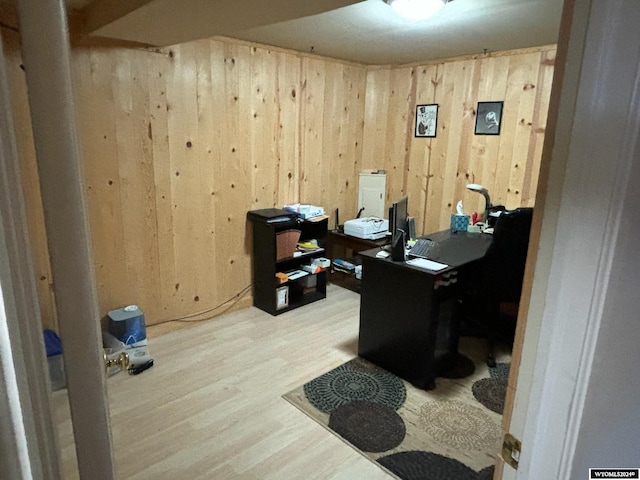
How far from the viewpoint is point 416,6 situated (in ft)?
7.33

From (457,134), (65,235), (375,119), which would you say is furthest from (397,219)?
(65,235)

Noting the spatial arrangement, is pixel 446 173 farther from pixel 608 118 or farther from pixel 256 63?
pixel 608 118

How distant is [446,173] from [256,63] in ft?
6.80

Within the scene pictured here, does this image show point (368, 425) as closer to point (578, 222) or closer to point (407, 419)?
point (407, 419)

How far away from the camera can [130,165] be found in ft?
9.41

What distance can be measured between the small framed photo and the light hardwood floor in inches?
82.2

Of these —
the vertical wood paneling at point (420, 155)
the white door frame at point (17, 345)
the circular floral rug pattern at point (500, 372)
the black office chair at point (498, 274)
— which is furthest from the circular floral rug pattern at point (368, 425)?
the vertical wood paneling at point (420, 155)

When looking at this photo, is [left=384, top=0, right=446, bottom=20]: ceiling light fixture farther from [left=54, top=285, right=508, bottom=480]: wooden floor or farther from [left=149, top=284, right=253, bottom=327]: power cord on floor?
[left=149, top=284, right=253, bottom=327]: power cord on floor

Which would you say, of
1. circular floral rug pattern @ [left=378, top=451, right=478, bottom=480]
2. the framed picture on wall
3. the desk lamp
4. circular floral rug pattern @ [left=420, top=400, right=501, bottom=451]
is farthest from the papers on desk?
the framed picture on wall

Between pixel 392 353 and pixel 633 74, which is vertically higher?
pixel 633 74

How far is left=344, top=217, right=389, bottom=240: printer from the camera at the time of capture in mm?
3959

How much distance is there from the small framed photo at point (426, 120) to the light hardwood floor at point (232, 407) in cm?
209

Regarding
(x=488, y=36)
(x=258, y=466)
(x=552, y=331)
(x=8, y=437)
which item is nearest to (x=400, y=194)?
(x=488, y=36)

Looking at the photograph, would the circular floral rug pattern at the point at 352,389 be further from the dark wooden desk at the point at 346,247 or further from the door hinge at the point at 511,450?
the door hinge at the point at 511,450
